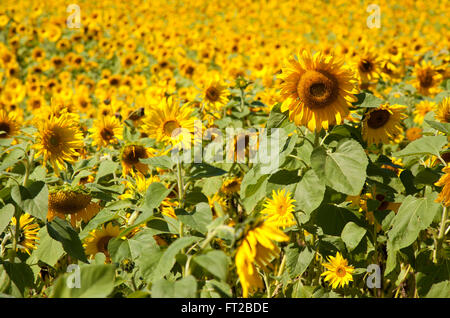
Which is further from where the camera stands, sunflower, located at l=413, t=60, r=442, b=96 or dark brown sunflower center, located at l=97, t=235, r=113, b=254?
sunflower, located at l=413, t=60, r=442, b=96

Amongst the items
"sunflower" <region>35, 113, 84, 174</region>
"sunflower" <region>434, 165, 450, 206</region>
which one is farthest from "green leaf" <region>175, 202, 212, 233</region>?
"sunflower" <region>434, 165, 450, 206</region>

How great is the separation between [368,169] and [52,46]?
26.1 feet

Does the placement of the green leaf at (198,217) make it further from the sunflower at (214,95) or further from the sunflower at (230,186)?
the sunflower at (214,95)

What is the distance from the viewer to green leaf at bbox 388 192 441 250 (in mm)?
1709

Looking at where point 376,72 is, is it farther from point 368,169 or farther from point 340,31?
point 340,31

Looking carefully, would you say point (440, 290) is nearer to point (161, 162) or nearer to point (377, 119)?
point (377, 119)

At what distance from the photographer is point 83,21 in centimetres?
858

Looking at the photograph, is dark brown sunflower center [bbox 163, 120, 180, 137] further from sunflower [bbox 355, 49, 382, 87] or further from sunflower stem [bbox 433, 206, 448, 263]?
sunflower [bbox 355, 49, 382, 87]

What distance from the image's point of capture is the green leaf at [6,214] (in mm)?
1548

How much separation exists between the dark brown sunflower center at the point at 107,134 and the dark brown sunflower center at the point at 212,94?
795 mm

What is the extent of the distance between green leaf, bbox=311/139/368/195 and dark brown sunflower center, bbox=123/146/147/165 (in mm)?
1005

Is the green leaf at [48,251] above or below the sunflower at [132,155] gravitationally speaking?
below

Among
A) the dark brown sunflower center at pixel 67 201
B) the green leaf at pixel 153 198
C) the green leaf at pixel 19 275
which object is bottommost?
the green leaf at pixel 19 275

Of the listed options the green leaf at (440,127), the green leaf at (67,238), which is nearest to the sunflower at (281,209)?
the green leaf at (440,127)
